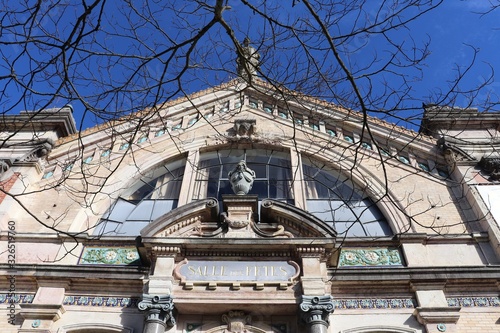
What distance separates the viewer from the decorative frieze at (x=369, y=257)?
426 inches

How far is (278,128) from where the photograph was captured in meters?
15.1

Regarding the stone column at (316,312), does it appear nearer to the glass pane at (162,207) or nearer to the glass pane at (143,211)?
the glass pane at (162,207)

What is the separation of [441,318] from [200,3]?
7118 mm

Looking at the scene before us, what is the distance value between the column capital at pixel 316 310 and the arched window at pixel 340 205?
2.27 meters

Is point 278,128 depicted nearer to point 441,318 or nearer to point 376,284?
point 376,284

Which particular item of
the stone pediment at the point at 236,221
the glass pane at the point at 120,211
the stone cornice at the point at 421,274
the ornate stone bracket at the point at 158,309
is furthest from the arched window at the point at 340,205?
the glass pane at the point at 120,211

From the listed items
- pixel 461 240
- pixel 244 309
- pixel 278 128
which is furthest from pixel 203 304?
pixel 278 128

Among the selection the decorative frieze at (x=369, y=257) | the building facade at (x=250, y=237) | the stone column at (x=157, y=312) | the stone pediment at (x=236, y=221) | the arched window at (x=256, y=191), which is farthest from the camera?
the arched window at (x=256, y=191)

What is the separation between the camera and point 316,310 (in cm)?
916

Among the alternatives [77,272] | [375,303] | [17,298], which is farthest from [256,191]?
[17,298]

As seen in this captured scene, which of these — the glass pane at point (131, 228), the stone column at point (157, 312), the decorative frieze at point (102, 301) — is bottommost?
the stone column at point (157, 312)

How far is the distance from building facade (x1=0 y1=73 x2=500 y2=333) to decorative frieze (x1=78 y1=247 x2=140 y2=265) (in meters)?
0.03

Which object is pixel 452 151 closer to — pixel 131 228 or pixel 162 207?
pixel 162 207

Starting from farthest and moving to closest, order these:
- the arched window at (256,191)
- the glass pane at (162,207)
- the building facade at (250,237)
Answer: the glass pane at (162,207)
the arched window at (256,191)
the building facade at (250,237)
